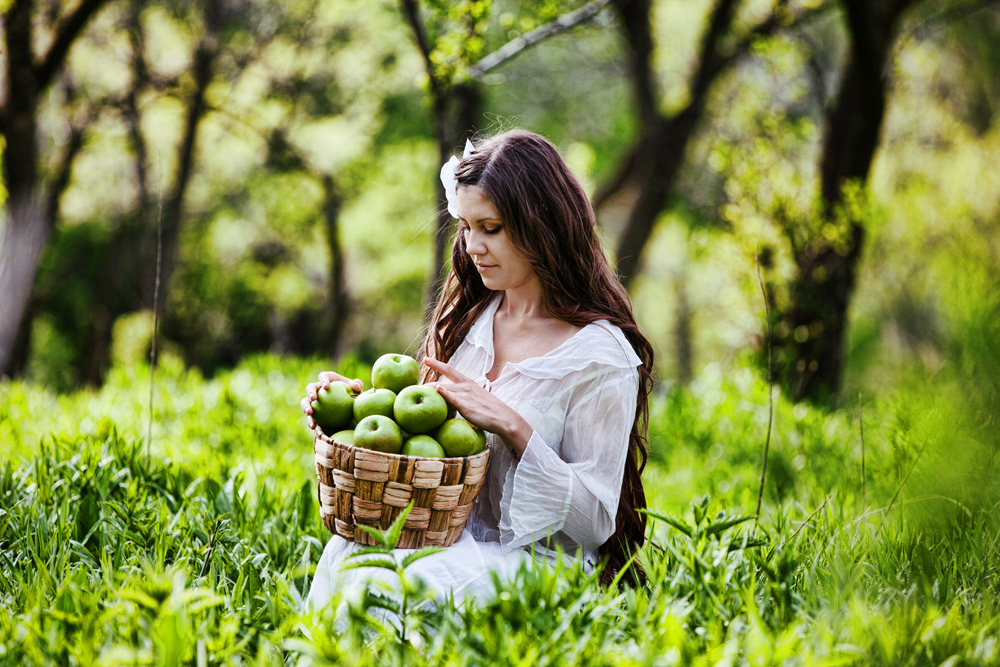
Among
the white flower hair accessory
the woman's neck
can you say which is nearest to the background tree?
the white flower hair accessory

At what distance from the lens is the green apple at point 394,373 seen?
8.42 feet

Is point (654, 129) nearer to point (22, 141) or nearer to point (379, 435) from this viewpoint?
point (22, 141)

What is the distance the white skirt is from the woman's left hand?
1.21 ft

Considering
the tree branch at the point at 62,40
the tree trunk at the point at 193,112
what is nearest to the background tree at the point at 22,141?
the tree branch at the point at 62,40

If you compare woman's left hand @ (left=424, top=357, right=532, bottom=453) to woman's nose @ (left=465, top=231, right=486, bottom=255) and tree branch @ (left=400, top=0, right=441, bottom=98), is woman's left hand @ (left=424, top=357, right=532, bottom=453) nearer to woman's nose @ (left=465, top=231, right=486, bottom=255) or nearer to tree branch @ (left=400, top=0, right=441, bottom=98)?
woman's nose @ (left=465, top=231, right=486, bottom=255)

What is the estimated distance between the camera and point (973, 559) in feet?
8.84

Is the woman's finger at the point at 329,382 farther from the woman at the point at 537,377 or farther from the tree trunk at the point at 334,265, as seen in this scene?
the tree trunk at the point at 334,265

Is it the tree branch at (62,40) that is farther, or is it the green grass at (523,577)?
the tree branch at (62,40)

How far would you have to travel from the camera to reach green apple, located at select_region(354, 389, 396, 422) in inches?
95.4

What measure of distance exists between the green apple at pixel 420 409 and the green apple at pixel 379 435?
0.04 m

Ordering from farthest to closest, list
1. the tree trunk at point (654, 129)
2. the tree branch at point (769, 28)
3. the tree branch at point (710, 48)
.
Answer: the tree trunk at point (654, 129) < the tree branch at point (710, 48) < the tree branch at point (769, 28)

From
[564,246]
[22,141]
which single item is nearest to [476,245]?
[564,246]

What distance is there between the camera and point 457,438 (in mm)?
2328

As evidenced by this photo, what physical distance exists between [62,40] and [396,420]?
5900mm
